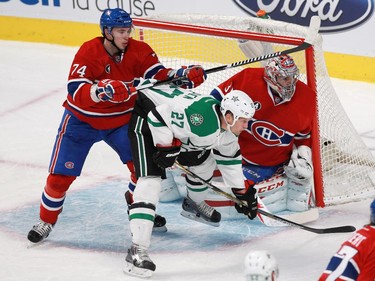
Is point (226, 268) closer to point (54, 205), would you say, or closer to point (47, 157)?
point (54, 205)

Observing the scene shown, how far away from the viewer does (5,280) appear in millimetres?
3990

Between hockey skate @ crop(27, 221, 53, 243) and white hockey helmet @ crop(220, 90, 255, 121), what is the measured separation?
101cm

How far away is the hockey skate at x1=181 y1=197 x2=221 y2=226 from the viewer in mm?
4496

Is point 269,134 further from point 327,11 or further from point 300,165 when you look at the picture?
point 327,11

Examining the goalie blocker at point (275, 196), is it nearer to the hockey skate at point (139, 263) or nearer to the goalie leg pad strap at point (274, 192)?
the goalie leg pad strap at point (274, 192)

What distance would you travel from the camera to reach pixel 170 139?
3982 millimetres

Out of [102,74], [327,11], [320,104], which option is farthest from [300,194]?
[327,11]

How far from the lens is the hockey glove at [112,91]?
13.2 feet

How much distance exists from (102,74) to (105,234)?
0.76 m

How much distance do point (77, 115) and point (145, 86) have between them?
327 mm

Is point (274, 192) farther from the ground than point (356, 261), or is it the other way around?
point (356, 261)

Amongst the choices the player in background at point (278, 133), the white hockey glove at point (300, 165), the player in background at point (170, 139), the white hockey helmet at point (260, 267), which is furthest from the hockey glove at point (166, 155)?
the white hockey helmet at point (260, 267)

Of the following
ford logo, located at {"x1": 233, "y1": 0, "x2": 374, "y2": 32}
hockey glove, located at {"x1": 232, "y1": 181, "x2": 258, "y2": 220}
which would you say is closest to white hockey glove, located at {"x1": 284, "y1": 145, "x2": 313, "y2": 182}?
hockey glove, located at {"x1": 232, "y1": 181, "x2": 258, "y2": 220}

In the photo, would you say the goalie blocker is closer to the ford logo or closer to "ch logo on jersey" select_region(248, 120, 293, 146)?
"ch logo on jersey" select_region(248, 120, 293, 146)
